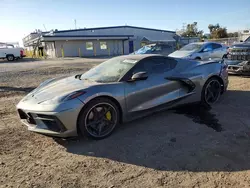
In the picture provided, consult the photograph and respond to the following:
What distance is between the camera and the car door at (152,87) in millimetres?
4078

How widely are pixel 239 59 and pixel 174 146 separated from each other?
6466 mm

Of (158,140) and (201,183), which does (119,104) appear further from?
(201,183)

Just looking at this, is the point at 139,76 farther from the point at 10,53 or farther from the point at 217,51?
the point at 10,53

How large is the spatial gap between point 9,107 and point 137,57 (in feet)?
→ 11.9

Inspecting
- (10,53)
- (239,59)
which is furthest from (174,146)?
(10,53)

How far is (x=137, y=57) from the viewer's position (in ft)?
15.2

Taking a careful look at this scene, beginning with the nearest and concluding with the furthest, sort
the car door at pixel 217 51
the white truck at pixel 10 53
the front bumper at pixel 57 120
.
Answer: the front bumper at pixel 57 120 → the car door at pixel 217 51 → the white truck at pixel 10 53

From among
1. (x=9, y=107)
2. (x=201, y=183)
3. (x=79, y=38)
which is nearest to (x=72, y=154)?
(x=201, y=183)

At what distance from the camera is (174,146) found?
3492 mm

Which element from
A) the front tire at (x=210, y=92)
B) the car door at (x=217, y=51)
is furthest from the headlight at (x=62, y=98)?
the car door at (x=217, y=51)

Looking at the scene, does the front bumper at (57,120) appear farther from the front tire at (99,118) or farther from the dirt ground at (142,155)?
the dirt ground at (142,155)

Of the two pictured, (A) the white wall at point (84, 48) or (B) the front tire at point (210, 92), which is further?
(A) the white wall at point (84, 48)

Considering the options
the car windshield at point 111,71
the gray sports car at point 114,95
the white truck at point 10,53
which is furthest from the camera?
the white truck at point 10,53

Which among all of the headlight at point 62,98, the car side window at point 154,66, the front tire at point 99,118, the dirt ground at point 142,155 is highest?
the car side window at point 154,66
